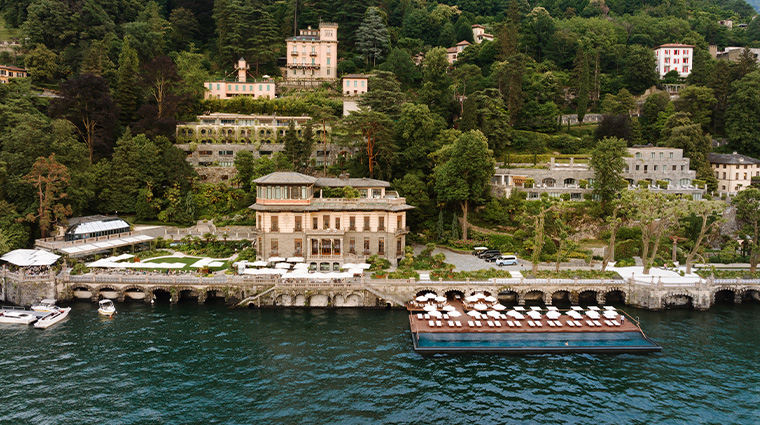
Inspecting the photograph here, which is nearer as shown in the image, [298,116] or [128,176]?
[128,176]

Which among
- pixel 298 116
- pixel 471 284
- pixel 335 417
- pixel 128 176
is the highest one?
pixel 298 116

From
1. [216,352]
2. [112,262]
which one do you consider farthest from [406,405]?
[112,262]

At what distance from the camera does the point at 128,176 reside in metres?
69.4

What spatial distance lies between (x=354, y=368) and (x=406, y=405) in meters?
5.78

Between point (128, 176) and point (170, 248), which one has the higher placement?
point (128, 176)

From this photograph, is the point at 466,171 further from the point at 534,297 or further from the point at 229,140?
the point at 229,140

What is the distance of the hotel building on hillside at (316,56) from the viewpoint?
355 ft

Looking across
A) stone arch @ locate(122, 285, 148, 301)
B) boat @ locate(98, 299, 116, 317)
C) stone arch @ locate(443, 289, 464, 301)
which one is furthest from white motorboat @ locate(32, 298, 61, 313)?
stone arch @ locate(443, 289, 464, 301)

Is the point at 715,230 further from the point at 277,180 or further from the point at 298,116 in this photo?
the point at 298,116

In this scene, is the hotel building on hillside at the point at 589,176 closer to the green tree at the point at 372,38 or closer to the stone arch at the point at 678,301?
the stone arch at the point at 678,301

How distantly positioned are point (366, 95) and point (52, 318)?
172 feet

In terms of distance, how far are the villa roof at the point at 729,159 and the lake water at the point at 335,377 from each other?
45.4m

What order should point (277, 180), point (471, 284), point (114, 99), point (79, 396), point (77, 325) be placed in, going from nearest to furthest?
point (79, 396) → point (77, 325) → point (471, 284) → point (277, 180) → point (114, 99)

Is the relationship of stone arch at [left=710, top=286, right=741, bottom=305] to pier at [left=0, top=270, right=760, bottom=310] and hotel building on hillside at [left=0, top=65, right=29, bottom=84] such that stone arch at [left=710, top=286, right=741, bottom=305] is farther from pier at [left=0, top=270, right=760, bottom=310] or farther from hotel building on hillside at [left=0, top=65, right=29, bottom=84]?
hotel building on hillside at [left=0, top=65, right=29, bottom=84]
